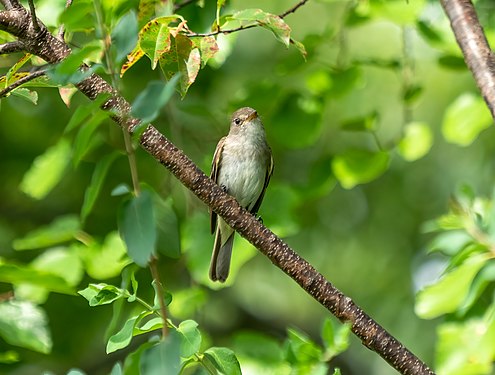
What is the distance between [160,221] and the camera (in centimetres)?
179

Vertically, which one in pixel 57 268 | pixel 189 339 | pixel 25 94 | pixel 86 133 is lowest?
pixel 57 268

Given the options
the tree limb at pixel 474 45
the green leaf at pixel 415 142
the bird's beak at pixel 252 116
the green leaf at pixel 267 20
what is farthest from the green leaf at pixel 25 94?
the green leaf at pixel 415 142

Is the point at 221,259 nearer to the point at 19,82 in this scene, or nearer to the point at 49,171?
the point at 49,171

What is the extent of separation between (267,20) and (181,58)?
268mm

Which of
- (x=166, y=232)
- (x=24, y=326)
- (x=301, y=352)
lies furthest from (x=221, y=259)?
(x=166, y=232)

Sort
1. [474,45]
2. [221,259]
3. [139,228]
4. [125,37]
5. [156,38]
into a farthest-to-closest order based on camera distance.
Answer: [221,259]
[474,45]
[156,38]
[125,37]
[139,228]

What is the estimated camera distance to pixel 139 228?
159cm

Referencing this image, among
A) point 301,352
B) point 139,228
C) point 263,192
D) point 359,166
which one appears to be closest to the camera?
point 139,228

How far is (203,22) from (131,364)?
7.62 ft

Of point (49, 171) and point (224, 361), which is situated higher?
point (224, 361)

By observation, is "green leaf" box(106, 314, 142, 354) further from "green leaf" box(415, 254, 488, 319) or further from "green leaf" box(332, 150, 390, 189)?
"green leaf" box(332, 150, 390, 189)

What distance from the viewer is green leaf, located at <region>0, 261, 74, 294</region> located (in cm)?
319

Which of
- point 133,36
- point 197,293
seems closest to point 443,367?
point 197,293

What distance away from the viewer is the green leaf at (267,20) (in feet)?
8.31
